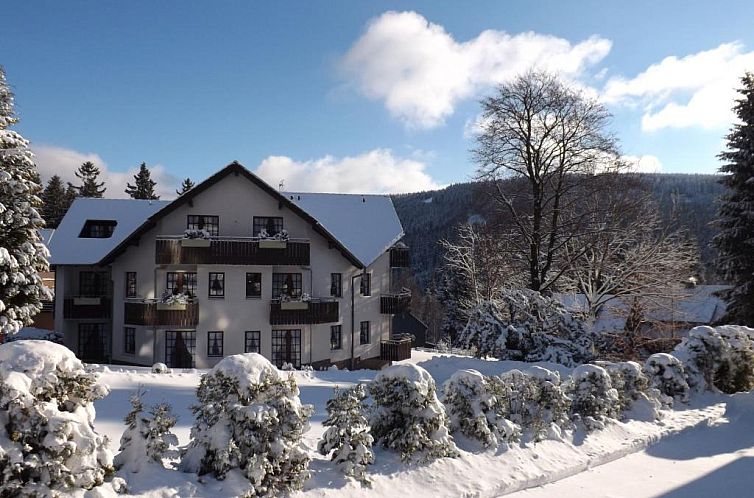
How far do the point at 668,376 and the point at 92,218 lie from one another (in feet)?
96.5

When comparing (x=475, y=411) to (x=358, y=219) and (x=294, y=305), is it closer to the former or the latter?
(x=294, y=305)

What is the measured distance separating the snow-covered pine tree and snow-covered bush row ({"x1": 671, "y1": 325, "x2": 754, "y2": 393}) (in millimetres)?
20937

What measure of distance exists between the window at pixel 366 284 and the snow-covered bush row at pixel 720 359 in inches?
641

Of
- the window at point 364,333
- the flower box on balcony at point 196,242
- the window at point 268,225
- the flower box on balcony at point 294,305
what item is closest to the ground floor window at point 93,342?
the flower box on balcony at point 196,242

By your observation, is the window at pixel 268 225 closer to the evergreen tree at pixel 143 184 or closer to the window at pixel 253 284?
the window at pixel 253 284

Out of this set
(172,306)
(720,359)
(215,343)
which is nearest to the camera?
(720,359)

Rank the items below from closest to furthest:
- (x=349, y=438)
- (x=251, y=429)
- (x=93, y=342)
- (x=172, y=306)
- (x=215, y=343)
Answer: (x=251, y=429) → (x=349, y=438) → (x=172, y=306) → (x=215, y=343) → (x=93, y=342)

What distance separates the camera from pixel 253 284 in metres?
26.5

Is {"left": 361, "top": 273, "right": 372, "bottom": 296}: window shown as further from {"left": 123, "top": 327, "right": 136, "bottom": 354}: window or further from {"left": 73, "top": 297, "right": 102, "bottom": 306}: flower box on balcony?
{"left": 73, "top": 297, "right": 102, "bottom": 306}: flower box on balcony

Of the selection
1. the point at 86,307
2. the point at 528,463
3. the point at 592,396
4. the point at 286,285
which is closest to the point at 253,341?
the point at 286,285

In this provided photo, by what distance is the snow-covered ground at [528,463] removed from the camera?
7.84 metres

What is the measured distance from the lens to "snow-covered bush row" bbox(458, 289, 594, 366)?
20.8m

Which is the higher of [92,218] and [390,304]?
[92,218]

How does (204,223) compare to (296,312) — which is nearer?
(296,312)
